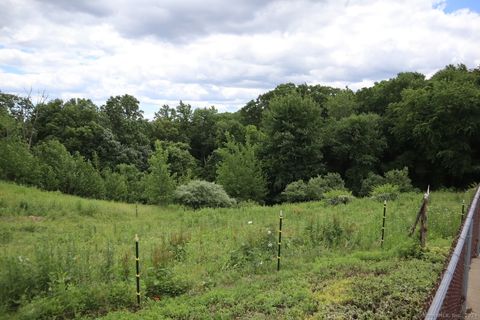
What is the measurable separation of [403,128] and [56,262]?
34.8 meters

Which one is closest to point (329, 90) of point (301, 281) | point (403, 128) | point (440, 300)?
point (403, 128)

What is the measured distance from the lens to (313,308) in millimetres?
6500

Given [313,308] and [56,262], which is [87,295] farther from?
[313,308]

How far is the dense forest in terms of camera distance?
108 ft

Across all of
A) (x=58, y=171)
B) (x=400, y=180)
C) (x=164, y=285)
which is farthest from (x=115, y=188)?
(x=164, y=285)

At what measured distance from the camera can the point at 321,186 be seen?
29.7 metres

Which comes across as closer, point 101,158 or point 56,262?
point 56,262

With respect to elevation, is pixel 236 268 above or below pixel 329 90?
below

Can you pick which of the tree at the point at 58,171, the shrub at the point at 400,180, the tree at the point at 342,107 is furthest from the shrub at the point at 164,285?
the tree at the point at 342,107

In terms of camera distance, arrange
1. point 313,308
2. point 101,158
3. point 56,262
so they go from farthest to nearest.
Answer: point 101,158 < point 56,262 < point 313,308

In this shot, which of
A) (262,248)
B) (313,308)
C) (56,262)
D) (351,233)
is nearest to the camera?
(313,308)

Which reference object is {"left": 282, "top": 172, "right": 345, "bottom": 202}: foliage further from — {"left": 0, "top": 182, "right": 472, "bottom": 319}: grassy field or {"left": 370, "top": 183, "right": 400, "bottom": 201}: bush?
{"left": 0, "top": 182, "right": 472, "bottom": 319}: grassy field

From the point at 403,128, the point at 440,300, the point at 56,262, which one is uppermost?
the point at 403,128

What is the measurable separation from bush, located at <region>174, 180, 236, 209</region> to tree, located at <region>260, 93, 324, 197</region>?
13.7 metres
